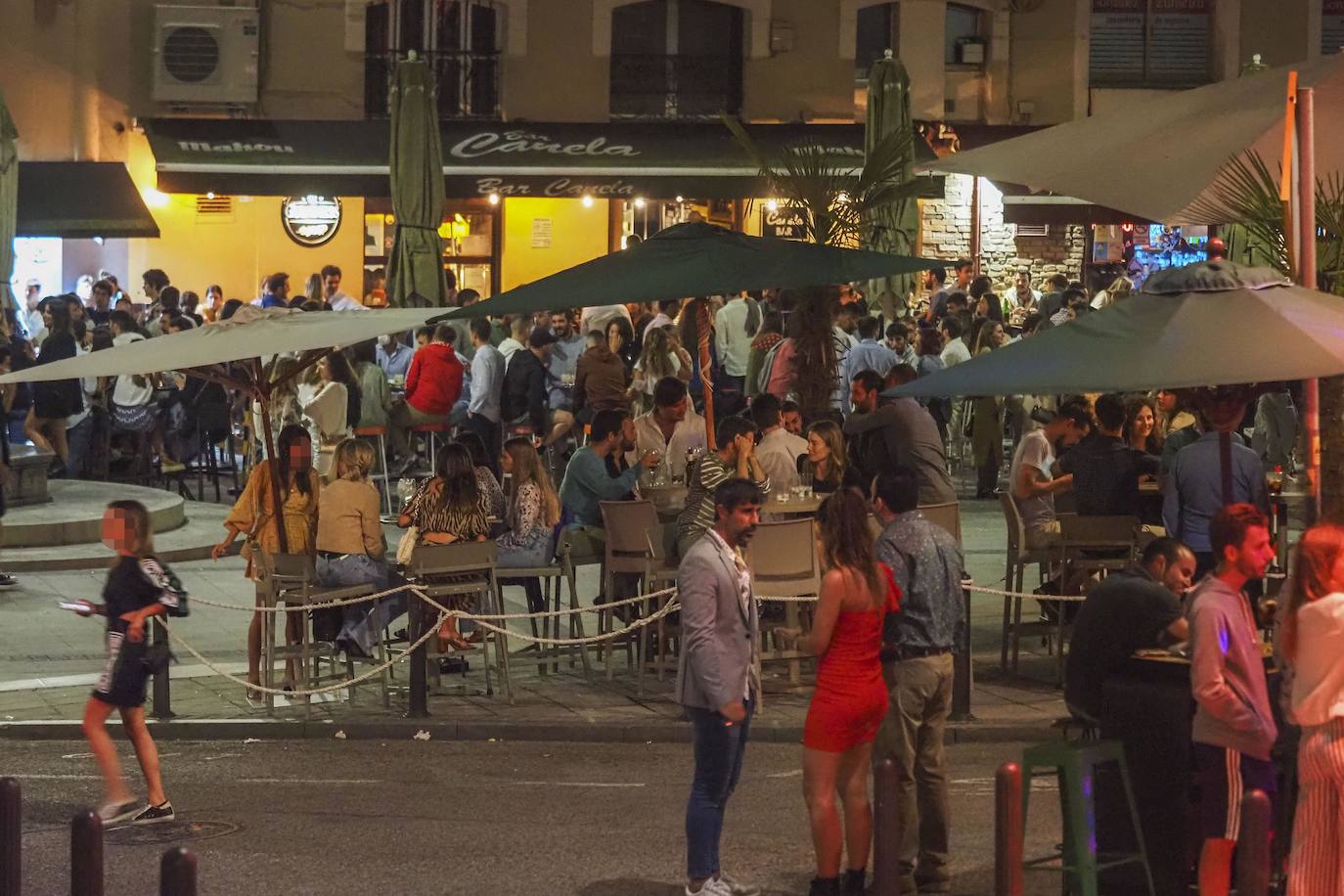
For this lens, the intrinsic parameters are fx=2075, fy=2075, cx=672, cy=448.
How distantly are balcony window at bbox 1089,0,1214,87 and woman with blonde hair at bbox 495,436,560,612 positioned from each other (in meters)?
20.3

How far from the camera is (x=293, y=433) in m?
13.0

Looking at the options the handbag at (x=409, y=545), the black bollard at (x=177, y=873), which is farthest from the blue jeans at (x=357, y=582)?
the black bollard at (x=177, y=873)

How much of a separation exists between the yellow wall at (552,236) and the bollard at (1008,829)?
24.9 m

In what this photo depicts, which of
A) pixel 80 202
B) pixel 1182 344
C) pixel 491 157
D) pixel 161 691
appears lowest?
pixel 161 691

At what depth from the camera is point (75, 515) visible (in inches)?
717

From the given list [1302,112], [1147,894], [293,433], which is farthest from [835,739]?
[293,433]

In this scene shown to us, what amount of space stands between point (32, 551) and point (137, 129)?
13.4 meters

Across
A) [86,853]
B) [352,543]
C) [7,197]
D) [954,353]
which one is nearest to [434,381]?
[954,353]

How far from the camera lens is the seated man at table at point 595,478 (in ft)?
45.6

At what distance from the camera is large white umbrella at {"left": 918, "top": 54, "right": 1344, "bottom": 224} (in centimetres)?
913

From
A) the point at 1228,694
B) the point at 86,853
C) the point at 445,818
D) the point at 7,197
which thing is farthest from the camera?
the point at 7,197

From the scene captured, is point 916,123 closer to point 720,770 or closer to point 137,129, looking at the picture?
point 137,129

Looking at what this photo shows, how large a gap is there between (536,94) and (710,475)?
18889 mm

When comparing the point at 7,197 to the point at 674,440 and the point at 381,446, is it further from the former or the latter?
the point at 674,440
